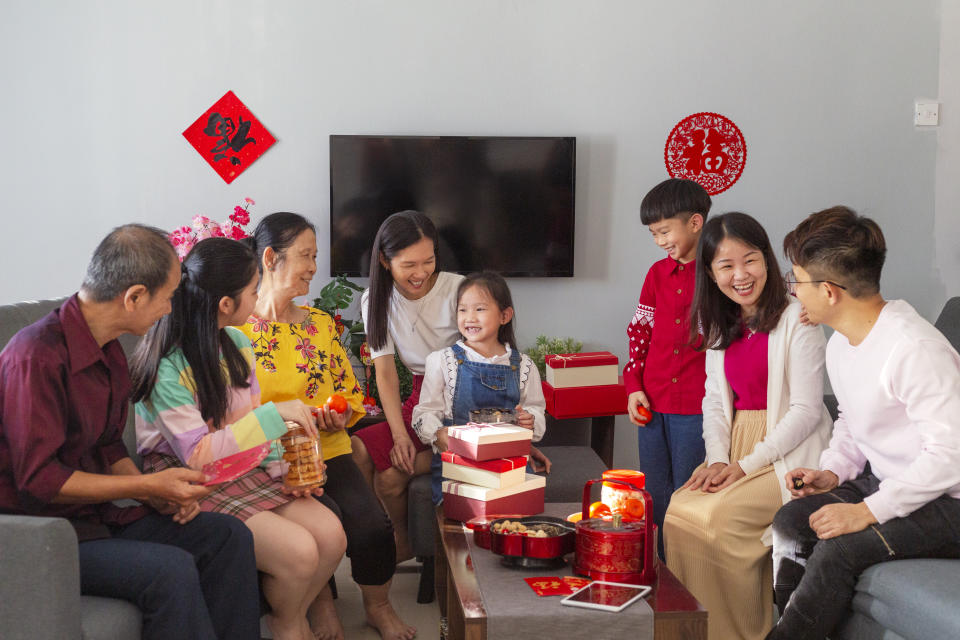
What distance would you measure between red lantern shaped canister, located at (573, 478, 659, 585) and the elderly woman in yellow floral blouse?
78 centimetres

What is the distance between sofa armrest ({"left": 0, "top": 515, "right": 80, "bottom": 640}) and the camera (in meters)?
1.49

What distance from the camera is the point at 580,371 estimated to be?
3309 mm

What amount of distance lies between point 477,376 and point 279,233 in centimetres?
73

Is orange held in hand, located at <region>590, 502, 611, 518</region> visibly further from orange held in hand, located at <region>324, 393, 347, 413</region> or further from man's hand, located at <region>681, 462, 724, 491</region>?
orange held in hand, located at <region>324, 393, 347, 413</region>

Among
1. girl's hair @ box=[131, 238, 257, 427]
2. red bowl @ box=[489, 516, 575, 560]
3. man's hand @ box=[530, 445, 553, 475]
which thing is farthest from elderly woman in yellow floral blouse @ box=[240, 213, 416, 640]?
red bowl @ box=[489, 516, 575, 560]

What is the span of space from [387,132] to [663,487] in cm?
185

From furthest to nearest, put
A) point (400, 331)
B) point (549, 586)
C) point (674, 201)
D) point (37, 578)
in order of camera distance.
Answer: point (400, 331) < point (674, 201) < point (549, 586) < point (37, 578)

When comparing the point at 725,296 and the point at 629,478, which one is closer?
the point at 629,478

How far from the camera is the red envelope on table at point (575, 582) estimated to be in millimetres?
1731

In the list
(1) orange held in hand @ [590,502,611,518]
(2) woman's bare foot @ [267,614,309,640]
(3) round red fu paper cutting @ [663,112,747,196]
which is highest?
(3) round red fu paper cutting @ [663,112,747,196]

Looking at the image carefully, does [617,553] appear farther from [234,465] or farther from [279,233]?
[279,233]

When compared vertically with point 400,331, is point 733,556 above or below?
below

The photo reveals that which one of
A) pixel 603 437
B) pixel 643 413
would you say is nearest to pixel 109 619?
pixel 643 413

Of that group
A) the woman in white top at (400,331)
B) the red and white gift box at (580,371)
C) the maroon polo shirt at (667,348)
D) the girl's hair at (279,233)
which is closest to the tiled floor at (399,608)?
the woman in white top at (400,331)
